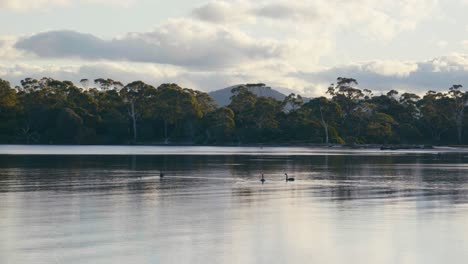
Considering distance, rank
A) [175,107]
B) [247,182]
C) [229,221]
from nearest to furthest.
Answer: [229,221] → [247,182] → [175,107]

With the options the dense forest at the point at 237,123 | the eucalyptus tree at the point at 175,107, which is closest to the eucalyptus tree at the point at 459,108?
the dense forest at the point at 237,123

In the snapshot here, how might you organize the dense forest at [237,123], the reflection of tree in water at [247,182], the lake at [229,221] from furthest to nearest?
the dense forest at [237,123] < the reflection of tree in water at [247,182] < the lake at [229,221]

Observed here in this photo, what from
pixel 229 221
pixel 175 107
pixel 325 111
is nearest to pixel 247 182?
pixel 229 221

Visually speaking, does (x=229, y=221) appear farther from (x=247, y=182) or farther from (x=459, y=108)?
(x=459, y=108)

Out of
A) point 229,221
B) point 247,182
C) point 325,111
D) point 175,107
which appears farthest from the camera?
point 175,107

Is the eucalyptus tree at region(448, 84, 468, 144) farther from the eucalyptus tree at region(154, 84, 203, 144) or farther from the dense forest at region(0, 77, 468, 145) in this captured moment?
the eucalyptus tree at region(154, 84, 203, 144)

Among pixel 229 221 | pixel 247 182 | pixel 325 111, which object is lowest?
pixel 229 221

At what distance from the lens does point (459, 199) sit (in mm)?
42031

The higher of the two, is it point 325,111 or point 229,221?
point 325,111

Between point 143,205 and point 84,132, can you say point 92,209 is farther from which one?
point 84,132

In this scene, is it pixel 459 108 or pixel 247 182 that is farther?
pixel 459 108

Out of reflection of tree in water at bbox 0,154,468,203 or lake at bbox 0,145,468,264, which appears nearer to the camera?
lake at bbox 0,145,468,264

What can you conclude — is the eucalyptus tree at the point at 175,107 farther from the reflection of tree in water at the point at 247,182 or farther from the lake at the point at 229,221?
the lake at the point at 229,221

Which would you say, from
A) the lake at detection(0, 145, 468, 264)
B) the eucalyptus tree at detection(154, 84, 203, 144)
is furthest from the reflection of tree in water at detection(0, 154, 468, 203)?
the eucalyptus tree at detection(154, 84, 203, 144)
